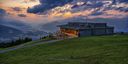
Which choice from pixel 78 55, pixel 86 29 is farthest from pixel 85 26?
pixel 78 55

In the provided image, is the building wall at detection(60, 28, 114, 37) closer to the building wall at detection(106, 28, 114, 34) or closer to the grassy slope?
the building wall at detection(106, 28, 114, 34)

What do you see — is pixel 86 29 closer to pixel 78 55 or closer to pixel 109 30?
pixel 109 30

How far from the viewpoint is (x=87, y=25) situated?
104000 millimetres

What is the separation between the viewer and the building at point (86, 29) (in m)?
98.1

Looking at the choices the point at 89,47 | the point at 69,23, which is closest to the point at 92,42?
the point at 89,47

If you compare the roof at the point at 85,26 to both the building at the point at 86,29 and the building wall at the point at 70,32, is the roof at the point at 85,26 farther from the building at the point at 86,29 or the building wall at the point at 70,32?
the building wall at the point at 70,32

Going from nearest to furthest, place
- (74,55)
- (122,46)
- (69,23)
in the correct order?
1. (74,55)
2. (122,46)
3. (69,23)

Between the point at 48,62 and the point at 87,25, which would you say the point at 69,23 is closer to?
the point at 87,25

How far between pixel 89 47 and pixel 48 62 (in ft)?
53.9

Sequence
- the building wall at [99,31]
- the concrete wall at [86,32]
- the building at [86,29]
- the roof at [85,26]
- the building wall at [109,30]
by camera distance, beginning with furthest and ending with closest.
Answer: the building wall at [109,30] → the roof at [85,26] → the building wall at [99,31] → the building at [86,29] → the concrete wall at [86,32]

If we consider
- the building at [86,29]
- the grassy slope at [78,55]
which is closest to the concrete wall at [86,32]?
the building at [86,29]

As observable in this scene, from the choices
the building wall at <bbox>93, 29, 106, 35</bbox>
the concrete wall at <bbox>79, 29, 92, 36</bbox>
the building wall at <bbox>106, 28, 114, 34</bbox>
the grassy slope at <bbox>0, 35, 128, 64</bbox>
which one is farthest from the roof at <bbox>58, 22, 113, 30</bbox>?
the grassy slope at <bbox>0, 35, 128, 64</bbox>

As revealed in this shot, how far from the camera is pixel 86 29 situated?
323ft

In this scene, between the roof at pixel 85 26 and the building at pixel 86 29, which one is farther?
the roof at pixel 85 26
